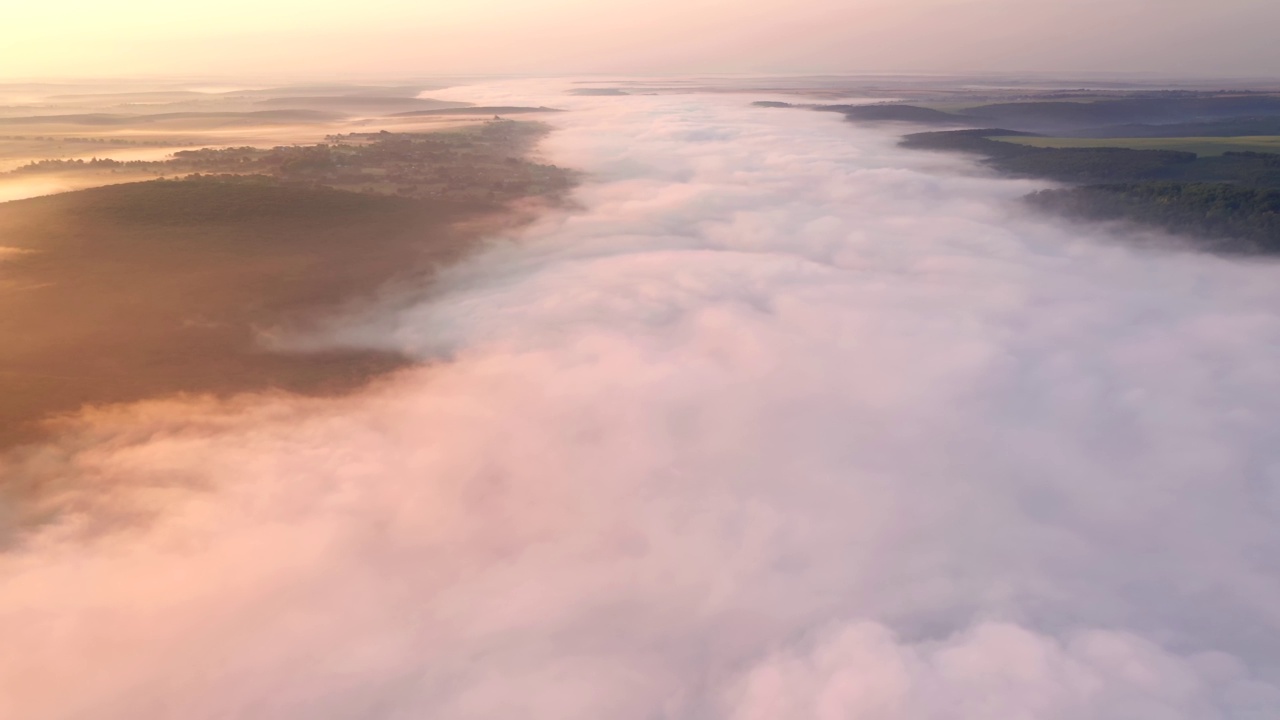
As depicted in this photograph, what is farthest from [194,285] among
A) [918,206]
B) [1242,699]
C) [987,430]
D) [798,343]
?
[918,206]

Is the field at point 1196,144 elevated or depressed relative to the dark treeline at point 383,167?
depressed

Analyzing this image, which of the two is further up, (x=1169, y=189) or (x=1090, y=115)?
(x=1090, y=115)

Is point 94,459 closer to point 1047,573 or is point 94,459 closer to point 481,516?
point 481,516

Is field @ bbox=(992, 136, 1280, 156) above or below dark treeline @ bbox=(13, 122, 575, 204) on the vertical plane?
below

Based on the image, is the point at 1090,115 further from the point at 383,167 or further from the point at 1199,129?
the point at 383,167

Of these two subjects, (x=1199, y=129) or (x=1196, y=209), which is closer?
(x=1196, y=209)

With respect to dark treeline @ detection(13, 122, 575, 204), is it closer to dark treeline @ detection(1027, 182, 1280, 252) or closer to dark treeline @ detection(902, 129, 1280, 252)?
dark treeline @ detection(1027, 182, 1280, 252)

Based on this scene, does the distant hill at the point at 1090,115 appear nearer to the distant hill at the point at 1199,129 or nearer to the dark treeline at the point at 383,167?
the distant hill at the point at 1199,129

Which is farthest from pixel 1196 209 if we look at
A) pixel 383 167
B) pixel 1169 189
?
pixel 383 167

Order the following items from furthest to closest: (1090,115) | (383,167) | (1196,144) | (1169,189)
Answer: (1090,115) → (1196,144) → (383,167) → (1169,189)

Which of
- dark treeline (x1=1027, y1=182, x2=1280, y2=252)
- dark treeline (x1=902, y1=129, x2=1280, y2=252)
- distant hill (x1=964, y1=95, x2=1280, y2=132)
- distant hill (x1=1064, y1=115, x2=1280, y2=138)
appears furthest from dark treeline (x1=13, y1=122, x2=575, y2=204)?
distant hill (x1=964, y1=95, x2=1280, y2=132)

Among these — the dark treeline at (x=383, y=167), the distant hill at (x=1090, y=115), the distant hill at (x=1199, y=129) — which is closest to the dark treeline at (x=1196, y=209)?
the dark treeline at (x=383, y=167)
